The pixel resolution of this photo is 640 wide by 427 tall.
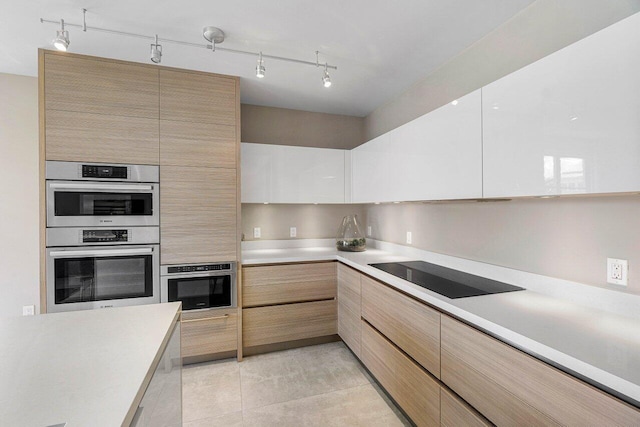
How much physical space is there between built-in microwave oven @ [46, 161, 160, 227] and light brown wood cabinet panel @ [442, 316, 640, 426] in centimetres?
224

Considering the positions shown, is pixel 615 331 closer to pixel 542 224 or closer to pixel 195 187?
pixel 542 224

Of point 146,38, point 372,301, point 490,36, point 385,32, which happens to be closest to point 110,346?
point 372,301

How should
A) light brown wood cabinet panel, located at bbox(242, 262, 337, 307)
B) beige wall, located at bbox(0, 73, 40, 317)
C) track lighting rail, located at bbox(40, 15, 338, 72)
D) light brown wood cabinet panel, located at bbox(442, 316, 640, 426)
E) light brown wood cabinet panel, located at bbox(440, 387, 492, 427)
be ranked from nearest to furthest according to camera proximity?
light brown wood cabinet panel, located at bbox(442, 316, 640, 426) → light brown wood cabinet panel, located at bbox(440, 387, 492, 427) → track lighting rail, located at bbox(40, 15, 338, 72) → beige wall, located at bbox(0, 73, 40, 317) → light brown wood cabinet panel, located at bbox(242, 262, 337, 307)

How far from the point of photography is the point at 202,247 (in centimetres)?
242

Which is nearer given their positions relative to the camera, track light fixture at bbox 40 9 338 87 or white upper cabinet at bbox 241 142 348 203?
track light fixture at bbox 40 9 338 87

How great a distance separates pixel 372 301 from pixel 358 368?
72 centimetres

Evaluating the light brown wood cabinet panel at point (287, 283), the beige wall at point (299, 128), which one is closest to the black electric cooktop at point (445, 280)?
the light brown wood cabinet panel at point (287, 283)

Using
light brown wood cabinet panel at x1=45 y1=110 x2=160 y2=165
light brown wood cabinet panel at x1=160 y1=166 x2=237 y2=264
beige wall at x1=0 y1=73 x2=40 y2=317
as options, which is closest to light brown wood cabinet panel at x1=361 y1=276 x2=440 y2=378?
light brown wood cabinet panel at x1=160 y1=166 x2=237 y2=264

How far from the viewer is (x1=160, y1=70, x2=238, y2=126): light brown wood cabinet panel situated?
233 cm

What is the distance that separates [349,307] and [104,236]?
6.65 ft

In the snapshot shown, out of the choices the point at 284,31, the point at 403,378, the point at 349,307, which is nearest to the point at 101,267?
the point at 349,307

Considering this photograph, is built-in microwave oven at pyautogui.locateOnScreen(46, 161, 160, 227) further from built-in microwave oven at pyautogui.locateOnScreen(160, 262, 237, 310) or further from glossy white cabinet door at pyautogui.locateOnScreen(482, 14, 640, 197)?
glossy white cabinet door at pyautogui.locateOnScreen(482, 14, 640, 197)

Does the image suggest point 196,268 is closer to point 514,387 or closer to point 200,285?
point 200,285

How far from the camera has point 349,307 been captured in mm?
2561
